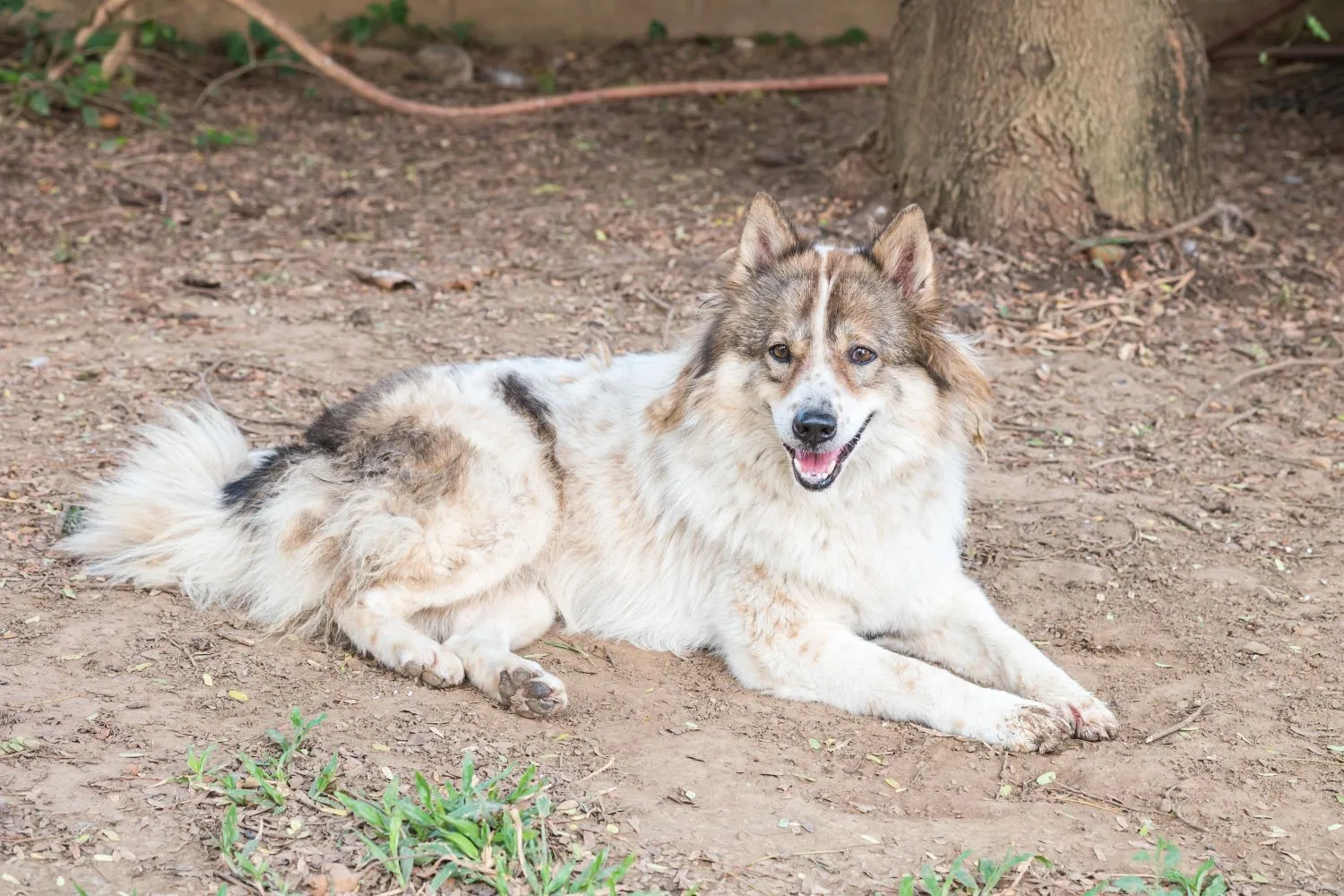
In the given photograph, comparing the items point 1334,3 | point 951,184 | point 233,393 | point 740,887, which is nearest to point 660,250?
point 951,184

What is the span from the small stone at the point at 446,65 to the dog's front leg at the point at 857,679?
7195 millimetres

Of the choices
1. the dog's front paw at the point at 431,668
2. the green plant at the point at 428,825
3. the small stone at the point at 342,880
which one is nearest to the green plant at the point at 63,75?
the dog's front paw at the point at 431,668

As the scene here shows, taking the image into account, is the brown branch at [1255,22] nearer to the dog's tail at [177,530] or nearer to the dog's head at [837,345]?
the dog's head at [837,345]

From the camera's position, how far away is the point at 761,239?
14.6ft

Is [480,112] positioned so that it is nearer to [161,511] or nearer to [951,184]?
[951,184]

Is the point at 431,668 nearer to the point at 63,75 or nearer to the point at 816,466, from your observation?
the point at 816,466

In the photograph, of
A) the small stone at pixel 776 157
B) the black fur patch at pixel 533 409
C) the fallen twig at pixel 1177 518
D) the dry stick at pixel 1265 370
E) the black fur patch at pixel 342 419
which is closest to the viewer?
the black fur patch at pixel 342 419

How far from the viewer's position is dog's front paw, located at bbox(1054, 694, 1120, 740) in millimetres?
4047

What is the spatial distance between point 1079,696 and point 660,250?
4.31m

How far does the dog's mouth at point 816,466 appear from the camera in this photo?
13.5 ft

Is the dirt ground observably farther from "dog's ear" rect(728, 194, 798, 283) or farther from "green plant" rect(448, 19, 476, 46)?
"dog's ear" rect(728, 194, 798, 283)

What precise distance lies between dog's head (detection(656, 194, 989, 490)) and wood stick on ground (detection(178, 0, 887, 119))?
5.33m

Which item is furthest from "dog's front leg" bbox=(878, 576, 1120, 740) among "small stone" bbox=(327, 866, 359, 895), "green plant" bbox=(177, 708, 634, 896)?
"small stone" bbox=(327, 866, 359, 895)

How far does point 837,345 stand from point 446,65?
23.9 feet
